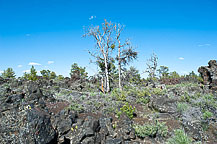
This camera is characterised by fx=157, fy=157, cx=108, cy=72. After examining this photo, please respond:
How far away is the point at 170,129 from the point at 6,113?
7.45 metres

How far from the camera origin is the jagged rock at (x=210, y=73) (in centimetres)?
1538

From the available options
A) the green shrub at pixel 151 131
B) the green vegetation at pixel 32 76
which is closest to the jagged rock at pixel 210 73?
the green shrub at pixel 151 131

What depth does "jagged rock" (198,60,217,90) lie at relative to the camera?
50.5 feet

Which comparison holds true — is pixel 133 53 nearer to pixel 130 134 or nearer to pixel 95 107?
pixel 95 107

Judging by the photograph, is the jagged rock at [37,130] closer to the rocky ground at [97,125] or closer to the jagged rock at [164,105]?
the rocky ground at [97,125]

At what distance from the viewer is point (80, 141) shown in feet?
19.6

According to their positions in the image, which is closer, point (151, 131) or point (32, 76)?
point (151, 131)

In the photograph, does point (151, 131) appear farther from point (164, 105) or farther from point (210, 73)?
point (210, 73)

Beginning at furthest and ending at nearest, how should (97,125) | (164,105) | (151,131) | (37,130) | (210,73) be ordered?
(210,73)
(164,105)
(151,131)
(97,125)
(37,130)

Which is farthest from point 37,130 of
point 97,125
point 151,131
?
point 151,131

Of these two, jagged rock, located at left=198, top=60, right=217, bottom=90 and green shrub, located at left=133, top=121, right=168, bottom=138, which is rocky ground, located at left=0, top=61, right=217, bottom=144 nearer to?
green shrub, located at left=133, top=121, right=168, bottom=138

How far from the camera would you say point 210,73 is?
52.1 feet

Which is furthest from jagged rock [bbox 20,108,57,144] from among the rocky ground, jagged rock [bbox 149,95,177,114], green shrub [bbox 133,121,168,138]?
jagged rock [bbox 149,95,177,114]

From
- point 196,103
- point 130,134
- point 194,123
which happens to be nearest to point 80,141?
point 130,134
